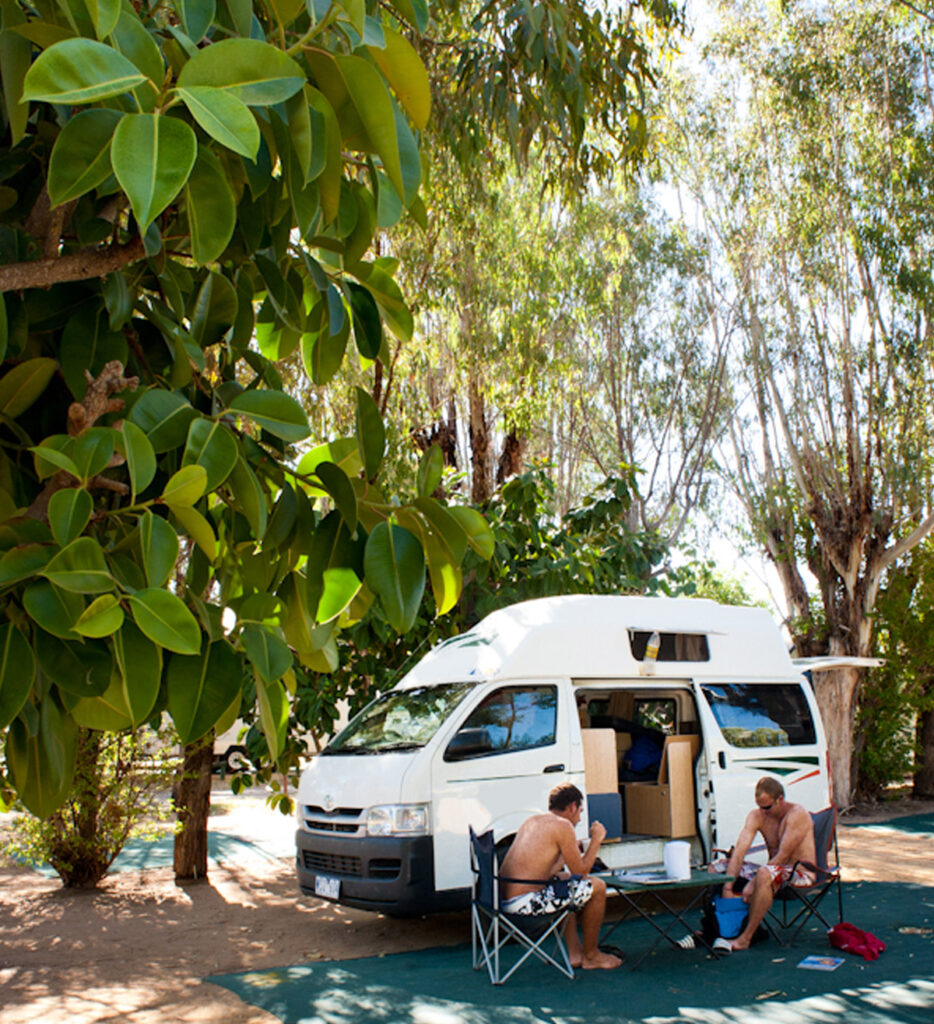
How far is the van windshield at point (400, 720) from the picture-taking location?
25.2 ft

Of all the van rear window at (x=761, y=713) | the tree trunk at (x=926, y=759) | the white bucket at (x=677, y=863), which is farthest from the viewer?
the tree trunk at (x=926, y=759)

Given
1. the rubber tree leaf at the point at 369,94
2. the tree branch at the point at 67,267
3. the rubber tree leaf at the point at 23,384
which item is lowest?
→ the rubber tree leaf at the point at 23,384

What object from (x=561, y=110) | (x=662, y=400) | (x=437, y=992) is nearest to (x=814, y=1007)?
(x=437, y=992)

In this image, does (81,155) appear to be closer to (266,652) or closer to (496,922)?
(266,652)

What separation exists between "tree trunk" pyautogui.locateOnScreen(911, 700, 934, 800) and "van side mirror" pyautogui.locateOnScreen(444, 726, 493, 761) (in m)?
12.3

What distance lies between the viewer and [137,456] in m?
1.50

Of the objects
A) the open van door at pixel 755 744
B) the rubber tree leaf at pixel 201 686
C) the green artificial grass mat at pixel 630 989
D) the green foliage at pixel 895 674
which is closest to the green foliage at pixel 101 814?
the green artificial grass mat at pixel 630 989

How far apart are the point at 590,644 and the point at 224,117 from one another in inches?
288

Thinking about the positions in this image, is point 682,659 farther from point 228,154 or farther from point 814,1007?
point 228,154

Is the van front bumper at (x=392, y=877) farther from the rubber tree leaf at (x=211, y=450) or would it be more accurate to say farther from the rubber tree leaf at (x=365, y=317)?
the rubber tree leaf at (x=211, y=450)

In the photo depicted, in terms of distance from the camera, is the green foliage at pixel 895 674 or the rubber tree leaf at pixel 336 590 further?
the green foliage at pixel 895 674

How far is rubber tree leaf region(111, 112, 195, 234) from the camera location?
44.4 inches

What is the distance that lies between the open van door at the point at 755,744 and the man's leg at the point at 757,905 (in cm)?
165

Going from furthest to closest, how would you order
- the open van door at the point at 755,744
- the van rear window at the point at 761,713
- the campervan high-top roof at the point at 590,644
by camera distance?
the van rear window at the point at 761,713
the open van door at the point at 755,744
the campervan high-top roof at the point at 590,644
